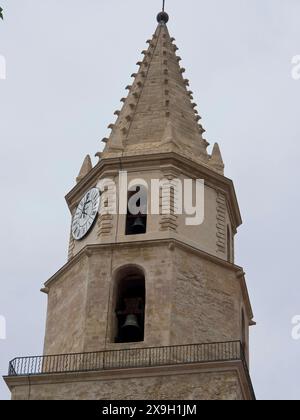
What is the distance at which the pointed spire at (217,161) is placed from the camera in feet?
145

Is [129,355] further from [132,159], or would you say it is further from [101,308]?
[132,159]

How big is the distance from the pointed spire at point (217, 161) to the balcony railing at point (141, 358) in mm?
6155

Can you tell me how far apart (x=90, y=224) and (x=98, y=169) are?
1.65 meters

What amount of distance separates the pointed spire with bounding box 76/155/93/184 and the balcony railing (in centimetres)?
619

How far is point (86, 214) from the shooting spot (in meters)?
43.0

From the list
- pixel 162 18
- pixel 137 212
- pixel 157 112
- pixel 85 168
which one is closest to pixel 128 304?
pixel 137 212

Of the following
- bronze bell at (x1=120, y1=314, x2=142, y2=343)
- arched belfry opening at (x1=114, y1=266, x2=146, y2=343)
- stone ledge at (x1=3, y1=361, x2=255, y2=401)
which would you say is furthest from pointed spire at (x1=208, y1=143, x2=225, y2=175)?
stone ledge at (x1=3, y1=361, x2=255, y2=401)

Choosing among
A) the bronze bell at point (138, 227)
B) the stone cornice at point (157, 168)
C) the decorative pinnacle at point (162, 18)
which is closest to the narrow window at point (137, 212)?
the bronze bell at point (138, 227)

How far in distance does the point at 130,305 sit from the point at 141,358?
2092mm

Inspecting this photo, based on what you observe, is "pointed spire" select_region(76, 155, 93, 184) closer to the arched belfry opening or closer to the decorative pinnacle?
the arched belfry opening

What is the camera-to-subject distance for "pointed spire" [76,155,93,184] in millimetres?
44200

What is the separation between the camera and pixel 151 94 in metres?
46.0

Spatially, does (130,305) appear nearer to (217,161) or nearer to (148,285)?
(148,285)
